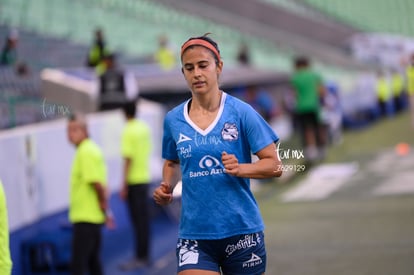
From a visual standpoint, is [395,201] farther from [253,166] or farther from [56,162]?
[253,166]

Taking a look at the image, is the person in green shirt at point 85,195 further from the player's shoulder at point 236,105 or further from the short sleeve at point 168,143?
the player's shoulder at point 236,105

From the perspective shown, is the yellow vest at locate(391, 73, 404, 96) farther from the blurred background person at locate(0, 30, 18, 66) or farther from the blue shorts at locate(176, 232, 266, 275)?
the blue shorts at locate(176, 232, 266, 275)

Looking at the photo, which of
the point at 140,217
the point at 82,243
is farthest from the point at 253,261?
the point at 140,217

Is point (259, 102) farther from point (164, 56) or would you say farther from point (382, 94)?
point (382, 94)

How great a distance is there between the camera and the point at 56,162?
44.0ft

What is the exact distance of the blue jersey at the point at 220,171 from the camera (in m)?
6.19

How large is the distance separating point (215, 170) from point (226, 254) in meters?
0.50

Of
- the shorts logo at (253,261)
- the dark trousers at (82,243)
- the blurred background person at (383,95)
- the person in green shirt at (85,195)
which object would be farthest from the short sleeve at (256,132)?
the blurred background person at (383,95)

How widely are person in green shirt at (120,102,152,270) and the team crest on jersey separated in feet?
22.5

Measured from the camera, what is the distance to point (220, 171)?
20.3 feet

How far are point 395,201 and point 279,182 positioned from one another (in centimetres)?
467

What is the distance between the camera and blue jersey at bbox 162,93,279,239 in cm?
619

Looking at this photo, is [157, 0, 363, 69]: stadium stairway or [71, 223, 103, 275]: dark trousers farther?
[157, 0, 363, 69]: stadium stairway

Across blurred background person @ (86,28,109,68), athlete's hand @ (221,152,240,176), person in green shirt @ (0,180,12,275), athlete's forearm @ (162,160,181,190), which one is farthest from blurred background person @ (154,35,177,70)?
athlete's hand @ (221,152,240,176)
